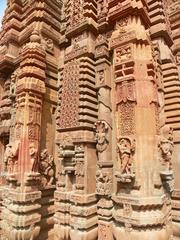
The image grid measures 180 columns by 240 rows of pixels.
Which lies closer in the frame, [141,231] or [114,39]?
[141,231]

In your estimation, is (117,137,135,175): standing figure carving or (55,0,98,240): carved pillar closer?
(117,137,135,175): standing figure carving

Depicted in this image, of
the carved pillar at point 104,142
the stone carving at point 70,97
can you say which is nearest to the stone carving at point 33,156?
the stone carving at point 70,97

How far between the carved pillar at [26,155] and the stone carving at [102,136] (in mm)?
1854

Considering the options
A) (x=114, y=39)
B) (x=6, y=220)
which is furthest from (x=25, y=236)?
(x=114, y=39)

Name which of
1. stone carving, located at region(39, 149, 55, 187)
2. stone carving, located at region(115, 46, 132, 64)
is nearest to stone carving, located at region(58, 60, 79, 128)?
stone carving, located at region(39, 149, 55, 187)

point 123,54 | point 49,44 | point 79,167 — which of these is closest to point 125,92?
point 123,54

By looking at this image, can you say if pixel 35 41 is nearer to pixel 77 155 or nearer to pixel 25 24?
pixel 25 24

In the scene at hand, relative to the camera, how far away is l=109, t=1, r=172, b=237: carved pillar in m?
4.49

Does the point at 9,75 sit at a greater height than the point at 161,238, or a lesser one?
greater

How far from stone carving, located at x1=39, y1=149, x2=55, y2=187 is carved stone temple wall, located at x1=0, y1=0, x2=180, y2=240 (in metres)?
0.03

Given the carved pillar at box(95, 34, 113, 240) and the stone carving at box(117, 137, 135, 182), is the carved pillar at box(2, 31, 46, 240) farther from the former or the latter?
the stone carving at box(117, 137, 135, 182)

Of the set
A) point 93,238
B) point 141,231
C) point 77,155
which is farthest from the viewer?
point 77,155

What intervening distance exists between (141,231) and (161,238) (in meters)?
0.51

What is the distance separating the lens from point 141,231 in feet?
14.4
